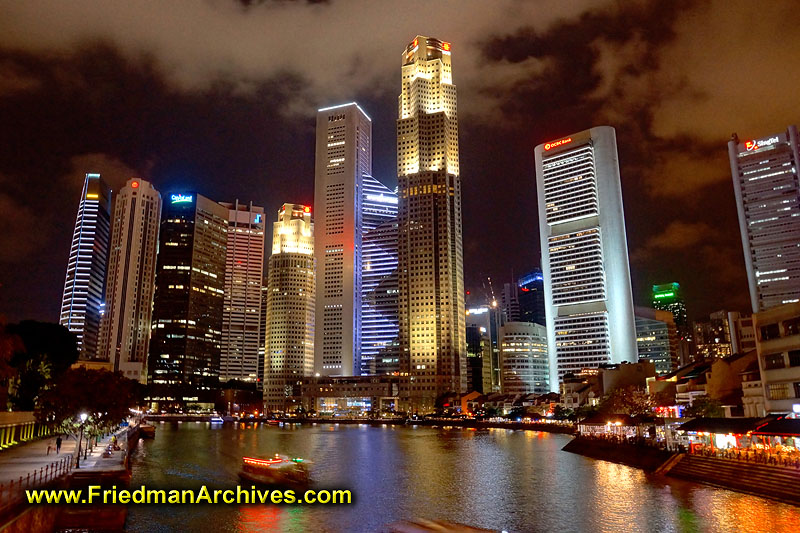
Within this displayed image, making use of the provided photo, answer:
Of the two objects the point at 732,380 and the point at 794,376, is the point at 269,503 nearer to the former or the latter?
the point at 794,376

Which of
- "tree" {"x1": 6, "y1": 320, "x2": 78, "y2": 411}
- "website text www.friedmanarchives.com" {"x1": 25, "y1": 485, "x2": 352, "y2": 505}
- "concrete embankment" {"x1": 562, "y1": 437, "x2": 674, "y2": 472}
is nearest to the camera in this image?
"website text www.friedmanarchives.com" {"x1": 25, "y1": 485, "x2": 352, "y2": 505}

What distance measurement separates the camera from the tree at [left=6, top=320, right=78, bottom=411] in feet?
289

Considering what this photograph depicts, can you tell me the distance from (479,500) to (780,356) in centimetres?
4567

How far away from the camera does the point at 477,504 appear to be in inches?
1879

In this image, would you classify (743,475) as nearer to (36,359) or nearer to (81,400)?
(81,400)

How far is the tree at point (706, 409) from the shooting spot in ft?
259

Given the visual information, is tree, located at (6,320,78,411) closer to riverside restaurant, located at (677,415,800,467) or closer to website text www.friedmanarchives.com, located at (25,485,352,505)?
website text www.friedmanarchives.com, located at (25,485,352,505)

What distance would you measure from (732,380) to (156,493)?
87.6 m

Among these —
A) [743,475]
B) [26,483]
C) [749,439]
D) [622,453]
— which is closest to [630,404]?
[622,453]

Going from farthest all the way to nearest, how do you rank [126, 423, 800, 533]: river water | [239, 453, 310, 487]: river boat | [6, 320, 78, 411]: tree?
[6, 320, 78, 411]: tree
[239, 453, 310, 487]: river boat
[126, 423, 800, 533]: river water

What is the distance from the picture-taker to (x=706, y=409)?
79.4m

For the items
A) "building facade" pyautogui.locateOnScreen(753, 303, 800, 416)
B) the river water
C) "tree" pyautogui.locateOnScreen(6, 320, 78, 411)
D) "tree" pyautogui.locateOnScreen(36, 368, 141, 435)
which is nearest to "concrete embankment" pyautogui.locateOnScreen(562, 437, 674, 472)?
the river water

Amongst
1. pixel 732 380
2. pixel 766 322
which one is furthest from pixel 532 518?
pixel 732 380

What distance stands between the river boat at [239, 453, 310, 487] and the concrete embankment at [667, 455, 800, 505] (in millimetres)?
37422
